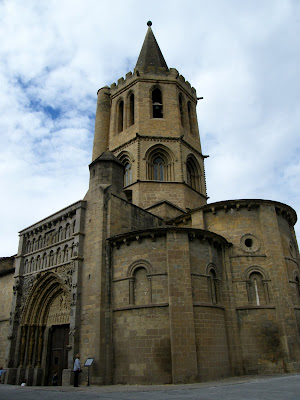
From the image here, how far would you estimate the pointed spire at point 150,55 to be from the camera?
27641 mm

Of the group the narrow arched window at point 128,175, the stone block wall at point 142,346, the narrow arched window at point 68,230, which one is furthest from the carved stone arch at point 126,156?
the stone block wall at point 142,346

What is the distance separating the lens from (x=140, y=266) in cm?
1456

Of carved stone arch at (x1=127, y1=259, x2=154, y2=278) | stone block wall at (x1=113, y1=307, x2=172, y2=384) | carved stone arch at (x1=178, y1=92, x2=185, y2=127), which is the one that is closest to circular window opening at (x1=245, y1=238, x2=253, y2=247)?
carved stone arch at (x1=127, y1=259, x2=154, y2=278)

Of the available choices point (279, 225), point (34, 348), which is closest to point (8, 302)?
point (34, 348)

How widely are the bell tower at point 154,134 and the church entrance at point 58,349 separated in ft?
28.2

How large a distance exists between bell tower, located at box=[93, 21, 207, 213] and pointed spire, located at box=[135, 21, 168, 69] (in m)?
0.08

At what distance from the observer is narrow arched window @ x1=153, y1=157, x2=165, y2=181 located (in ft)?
76.6

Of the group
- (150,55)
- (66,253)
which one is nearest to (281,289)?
(66,253)

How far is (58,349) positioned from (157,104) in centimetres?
1753

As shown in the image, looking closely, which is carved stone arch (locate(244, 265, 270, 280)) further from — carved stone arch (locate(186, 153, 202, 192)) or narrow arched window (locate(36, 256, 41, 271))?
narrow arched window (locate(36, 256, 41, 271))

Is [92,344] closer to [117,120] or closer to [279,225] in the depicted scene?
[279,225]

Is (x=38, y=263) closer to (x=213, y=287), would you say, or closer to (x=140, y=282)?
(x=140, y=282)

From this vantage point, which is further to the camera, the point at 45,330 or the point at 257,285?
the point at 45,330

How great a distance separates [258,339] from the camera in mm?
14688
